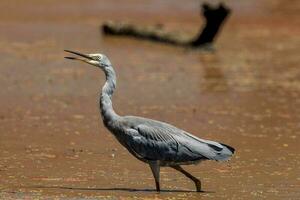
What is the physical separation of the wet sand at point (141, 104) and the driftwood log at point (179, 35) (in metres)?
0.25

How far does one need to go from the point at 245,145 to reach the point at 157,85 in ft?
16.9

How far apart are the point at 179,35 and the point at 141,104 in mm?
8121

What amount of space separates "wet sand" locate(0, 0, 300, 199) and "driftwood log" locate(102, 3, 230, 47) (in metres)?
0.25

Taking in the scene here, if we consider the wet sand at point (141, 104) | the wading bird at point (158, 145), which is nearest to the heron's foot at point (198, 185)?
the wading bird at point (158, 145)

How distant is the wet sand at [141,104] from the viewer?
1044 cm

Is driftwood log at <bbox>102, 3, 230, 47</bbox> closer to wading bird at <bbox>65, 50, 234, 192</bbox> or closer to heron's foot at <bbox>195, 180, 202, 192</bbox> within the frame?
wading bird at <bbox>65, 50, 234, 192</bbox>

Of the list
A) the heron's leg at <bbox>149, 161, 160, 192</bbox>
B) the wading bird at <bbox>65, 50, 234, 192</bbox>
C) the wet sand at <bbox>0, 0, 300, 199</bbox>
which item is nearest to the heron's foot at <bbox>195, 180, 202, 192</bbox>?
the wading bird at <bbox>65, 50, 234, 192</bbox>

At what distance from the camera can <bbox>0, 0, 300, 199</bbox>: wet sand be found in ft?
34.2

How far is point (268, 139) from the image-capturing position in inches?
525

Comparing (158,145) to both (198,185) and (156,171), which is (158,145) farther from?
(198,185)

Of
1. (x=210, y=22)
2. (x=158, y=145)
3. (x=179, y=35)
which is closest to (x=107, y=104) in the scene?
(x=158, y=145)

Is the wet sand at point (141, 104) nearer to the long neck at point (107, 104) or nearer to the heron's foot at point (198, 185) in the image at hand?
the heron's foot at point (198, 185)

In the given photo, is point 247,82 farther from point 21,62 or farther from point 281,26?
point 281,26

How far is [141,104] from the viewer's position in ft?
52.0
